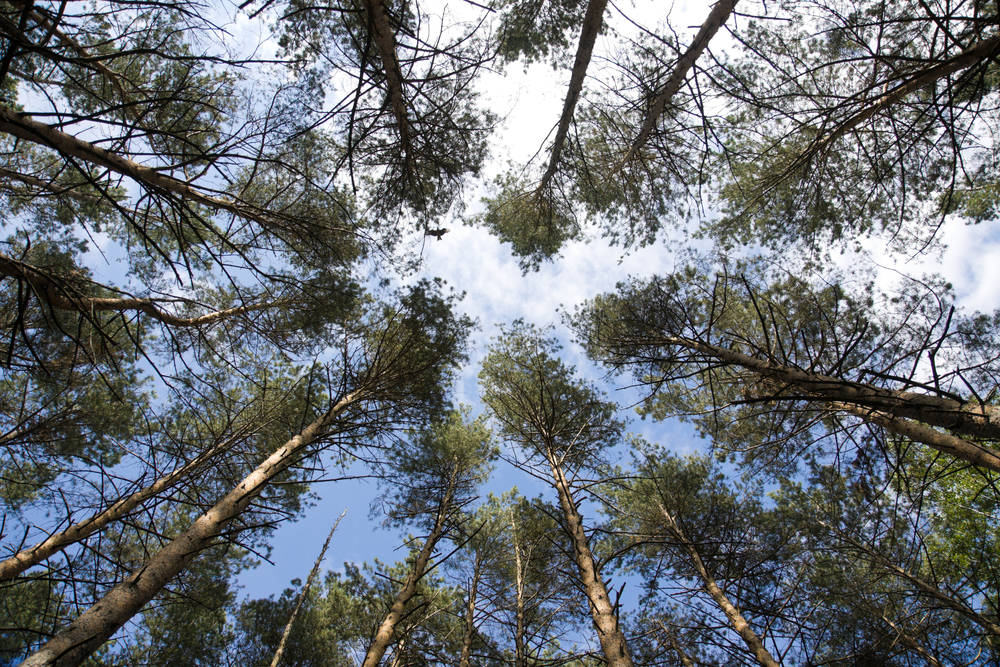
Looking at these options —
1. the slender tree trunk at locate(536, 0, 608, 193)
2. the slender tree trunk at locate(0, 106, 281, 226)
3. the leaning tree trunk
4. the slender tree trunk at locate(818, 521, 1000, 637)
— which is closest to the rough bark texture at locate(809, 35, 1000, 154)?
the leaning tree trunk

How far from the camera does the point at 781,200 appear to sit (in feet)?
27.0

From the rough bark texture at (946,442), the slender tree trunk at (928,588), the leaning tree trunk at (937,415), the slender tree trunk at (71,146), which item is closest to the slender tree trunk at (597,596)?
the leaning tree trunk at (937,415)

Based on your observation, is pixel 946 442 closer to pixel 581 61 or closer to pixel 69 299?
pixel 581 61

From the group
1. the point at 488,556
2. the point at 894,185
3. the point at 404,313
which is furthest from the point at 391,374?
the point at 894,185

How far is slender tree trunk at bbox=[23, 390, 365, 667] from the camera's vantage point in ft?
8.87

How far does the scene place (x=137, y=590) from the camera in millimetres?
3242

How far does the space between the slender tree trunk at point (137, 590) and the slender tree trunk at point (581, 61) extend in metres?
4.81

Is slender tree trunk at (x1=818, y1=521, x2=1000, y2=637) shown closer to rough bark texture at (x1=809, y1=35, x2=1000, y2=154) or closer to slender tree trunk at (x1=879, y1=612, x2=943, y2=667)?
slender tree trunk at (x1=879, y1=612, x2=943, y2=667)

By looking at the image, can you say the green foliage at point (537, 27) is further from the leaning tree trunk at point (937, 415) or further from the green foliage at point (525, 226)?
the leaning tree trunk at point (937, 415)

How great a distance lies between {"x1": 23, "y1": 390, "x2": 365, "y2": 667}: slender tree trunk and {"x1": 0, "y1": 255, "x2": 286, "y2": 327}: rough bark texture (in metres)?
1.78

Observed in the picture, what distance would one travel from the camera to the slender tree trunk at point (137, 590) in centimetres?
270

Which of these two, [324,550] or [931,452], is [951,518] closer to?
[931,452]

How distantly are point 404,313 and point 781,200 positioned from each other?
7.34m

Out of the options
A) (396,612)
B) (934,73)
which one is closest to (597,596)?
(396,612)
